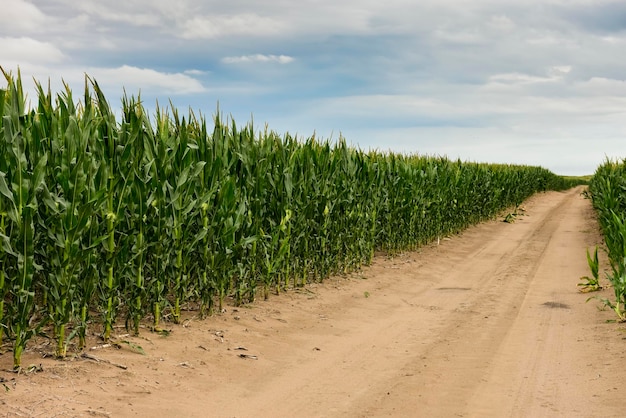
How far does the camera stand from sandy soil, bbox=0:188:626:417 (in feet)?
17.7

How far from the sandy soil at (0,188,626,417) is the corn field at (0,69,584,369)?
1.50 feet

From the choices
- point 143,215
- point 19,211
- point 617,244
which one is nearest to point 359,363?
point 143,215

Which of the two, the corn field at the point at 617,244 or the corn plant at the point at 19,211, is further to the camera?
the corn field at the point at 617,244

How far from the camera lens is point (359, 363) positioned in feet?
22.5

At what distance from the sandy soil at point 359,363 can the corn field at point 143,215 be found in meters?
0.46

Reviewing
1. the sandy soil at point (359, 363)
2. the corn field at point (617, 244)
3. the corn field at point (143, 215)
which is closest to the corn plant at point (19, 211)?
the corn field at point (143, 215)

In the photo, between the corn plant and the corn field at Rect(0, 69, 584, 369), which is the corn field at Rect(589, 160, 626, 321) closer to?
the corn field at Rect(0, 69, 584, 369)

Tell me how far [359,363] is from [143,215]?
3025mm

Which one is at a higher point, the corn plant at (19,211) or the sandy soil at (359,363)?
the corn plant at (19,211)

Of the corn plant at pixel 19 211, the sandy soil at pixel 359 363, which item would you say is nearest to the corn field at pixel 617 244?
the sandy soil at pixel 359 363

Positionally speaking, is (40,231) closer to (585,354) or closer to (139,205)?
(139,205)

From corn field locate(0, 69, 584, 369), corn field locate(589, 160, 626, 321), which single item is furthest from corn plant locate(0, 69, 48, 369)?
corn field locate(589, 160, 626, 321)

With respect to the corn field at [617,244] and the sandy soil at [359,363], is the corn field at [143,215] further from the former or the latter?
the corn field at [617,244]

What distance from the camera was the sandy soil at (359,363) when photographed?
212 inches
